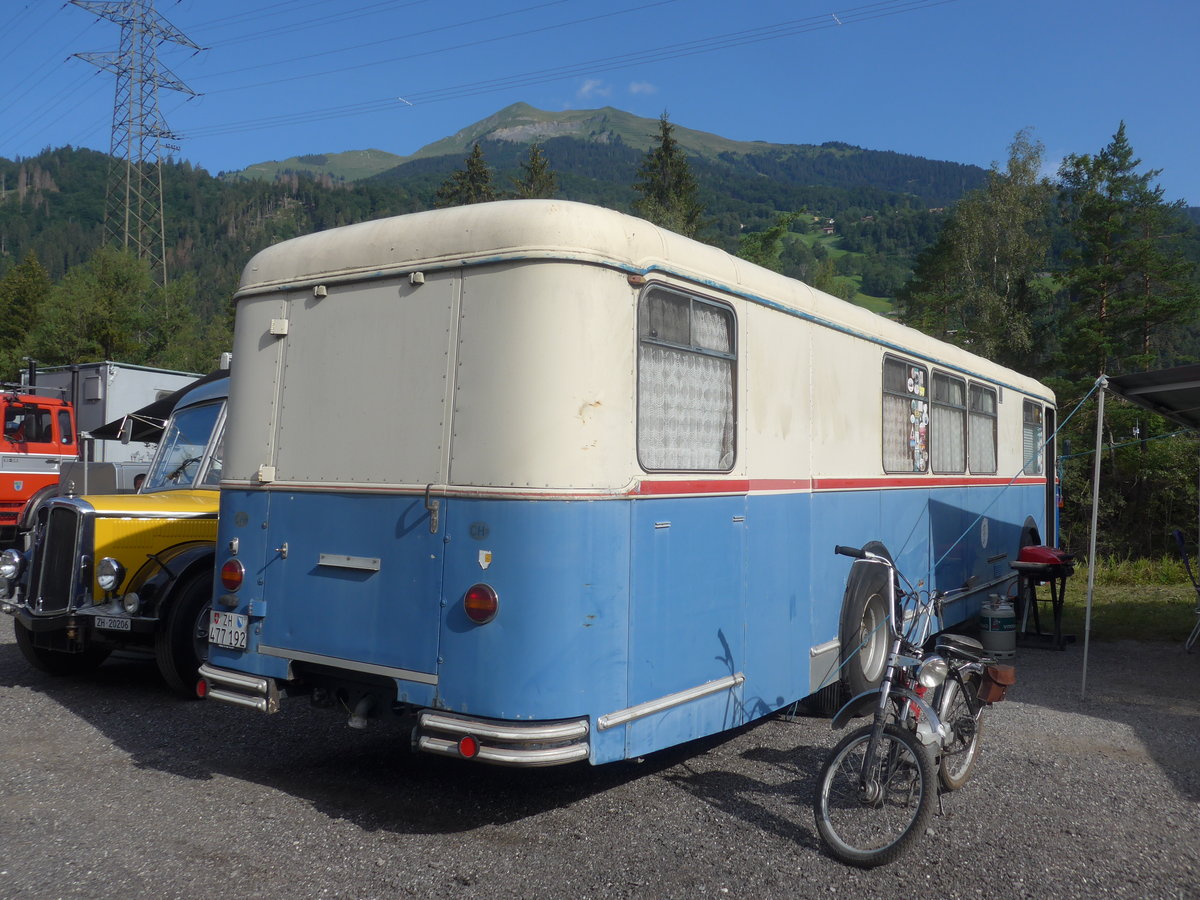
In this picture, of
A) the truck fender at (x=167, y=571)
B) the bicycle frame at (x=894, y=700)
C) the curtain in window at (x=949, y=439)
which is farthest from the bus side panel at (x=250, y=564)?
the curtain in window at (x=949, y=439)

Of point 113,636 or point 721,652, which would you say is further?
point 113,636

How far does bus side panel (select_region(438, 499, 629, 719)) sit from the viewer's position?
4391 mm

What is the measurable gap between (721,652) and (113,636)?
4605 millimetres

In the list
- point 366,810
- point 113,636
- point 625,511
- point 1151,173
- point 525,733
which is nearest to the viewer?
point 525,733

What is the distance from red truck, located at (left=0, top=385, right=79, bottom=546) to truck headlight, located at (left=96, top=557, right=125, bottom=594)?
1091 centimetres

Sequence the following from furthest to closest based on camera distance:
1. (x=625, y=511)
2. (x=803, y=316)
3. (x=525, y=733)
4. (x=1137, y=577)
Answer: (x=1137, y=577) < (x=803, y=316) < (x=625, y=511) < (x=525, y=733)

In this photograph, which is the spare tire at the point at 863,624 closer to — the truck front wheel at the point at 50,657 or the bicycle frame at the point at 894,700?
the bicycle frame at the point at 894,700

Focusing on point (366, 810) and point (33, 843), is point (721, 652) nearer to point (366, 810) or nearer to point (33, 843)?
point (366, 810)

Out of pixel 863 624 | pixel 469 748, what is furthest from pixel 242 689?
pixel 863 624

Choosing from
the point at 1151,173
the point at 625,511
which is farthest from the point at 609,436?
the point at 1151,173

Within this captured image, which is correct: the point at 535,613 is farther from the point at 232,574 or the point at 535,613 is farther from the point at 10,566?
the point at 10,566

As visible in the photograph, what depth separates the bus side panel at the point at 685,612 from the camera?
470 cm

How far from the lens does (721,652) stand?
17.0 feet

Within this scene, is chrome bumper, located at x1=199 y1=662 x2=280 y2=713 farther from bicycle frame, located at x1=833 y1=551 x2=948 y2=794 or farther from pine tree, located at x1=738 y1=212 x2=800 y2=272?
pine tree, located at x1=738 y1=212 x2=800 y2=272
